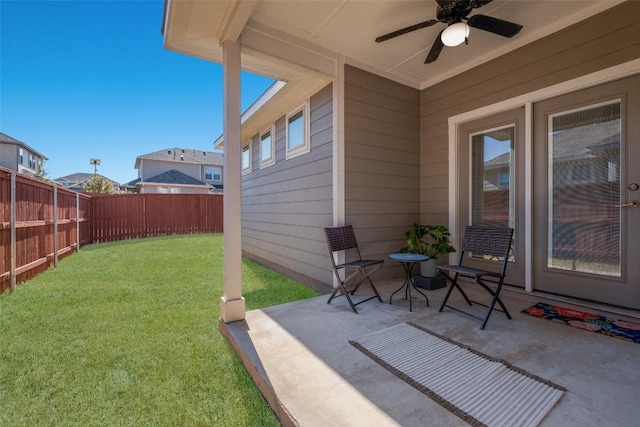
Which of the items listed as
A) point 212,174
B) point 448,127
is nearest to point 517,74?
point 448,127

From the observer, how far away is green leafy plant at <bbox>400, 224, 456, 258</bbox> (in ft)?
10.9

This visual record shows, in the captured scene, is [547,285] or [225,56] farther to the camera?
[547,285]

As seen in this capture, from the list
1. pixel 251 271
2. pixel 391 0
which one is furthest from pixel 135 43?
pixel 391 0

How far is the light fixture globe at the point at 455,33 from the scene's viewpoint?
234 cm

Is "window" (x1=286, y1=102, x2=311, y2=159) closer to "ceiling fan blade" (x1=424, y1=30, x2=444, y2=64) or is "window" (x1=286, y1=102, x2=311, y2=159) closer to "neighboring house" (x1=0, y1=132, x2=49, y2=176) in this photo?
"ceiling fan blade" (x1=424, y1=30, x2=444, y2=64)

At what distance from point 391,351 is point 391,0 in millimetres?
2896

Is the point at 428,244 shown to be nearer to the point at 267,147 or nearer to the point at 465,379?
the point at 465,379

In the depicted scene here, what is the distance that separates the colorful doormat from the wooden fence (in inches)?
232

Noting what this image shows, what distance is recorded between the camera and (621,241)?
247cm

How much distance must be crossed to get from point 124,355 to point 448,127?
421 cm

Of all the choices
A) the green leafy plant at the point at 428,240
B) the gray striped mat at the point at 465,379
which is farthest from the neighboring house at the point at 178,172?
the gray striped mat at the point at 465,379

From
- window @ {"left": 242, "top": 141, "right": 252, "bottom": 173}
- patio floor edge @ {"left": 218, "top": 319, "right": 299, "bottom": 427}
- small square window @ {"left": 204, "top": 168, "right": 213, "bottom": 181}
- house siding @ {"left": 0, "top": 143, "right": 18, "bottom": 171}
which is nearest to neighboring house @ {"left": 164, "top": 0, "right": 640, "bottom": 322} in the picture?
patio floor edge @ {"left": 218, "top": 319, "right": 299, "bottom": 427}

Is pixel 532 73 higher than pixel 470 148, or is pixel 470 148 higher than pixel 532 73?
pixel 532 73

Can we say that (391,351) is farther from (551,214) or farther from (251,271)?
(251,271)
